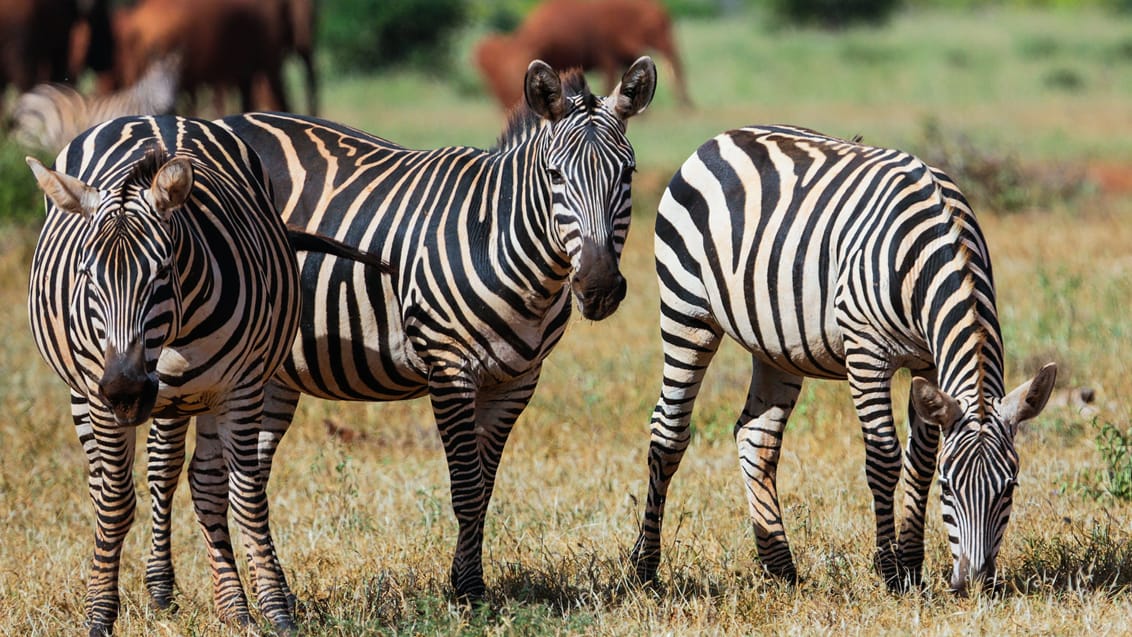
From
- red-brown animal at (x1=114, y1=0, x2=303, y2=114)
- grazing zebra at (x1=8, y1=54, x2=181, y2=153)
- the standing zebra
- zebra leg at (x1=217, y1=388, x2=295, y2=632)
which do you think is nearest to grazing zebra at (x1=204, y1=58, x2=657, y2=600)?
the standing zebra

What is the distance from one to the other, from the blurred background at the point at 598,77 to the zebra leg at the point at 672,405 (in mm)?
4886

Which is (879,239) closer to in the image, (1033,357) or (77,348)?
(77,348)

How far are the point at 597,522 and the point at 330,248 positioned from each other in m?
1.82

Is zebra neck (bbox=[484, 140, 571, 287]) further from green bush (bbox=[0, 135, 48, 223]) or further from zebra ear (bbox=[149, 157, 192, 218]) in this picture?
green bush (bbox=[0, 135, 48, 223])

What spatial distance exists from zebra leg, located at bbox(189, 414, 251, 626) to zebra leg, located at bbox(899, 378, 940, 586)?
247cm

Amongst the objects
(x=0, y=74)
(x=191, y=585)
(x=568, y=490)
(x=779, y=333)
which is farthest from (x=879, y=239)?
(x=0, y=74)

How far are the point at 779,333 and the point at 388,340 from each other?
5.01ft

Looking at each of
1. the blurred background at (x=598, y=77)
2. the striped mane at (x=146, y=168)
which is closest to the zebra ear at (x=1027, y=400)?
the striped mane at (x=146, y=168)

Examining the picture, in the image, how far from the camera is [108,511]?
4.78 meters

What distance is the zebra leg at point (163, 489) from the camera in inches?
203

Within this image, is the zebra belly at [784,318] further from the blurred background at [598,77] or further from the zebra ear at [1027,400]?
the blurred background at [598,77]

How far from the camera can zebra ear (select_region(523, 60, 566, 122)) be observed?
494cm

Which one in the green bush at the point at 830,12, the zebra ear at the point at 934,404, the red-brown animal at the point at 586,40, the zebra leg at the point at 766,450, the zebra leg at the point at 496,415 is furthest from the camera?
the green bush at the point at 830,12

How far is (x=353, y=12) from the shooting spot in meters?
34.1
